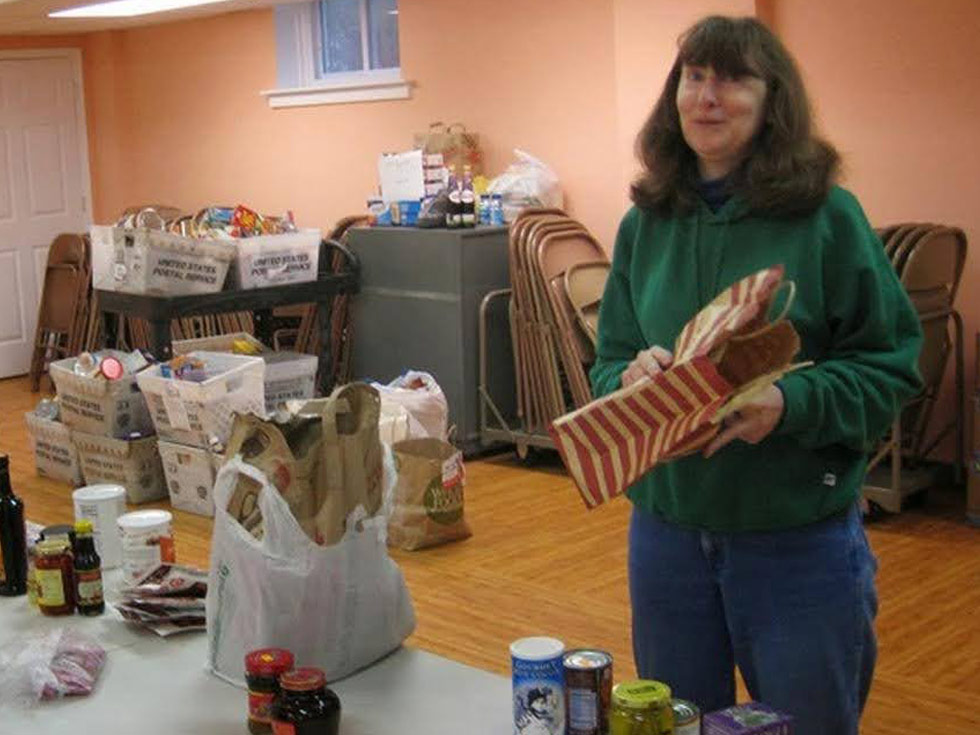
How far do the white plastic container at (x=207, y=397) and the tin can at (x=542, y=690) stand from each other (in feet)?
12.8

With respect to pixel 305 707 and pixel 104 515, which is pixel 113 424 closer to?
pixel 104 515

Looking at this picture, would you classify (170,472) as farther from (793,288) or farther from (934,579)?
(793,288)

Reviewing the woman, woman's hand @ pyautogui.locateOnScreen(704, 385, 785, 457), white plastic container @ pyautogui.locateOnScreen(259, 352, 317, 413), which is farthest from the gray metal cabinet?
woman's hand @ pyautogui.locateOnScreen(704, 385, 785, 457)

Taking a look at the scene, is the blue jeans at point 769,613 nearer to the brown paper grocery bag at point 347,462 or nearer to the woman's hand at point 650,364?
the woman's hand at point 650,364

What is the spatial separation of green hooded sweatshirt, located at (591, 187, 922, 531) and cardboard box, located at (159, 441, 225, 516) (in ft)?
12.7

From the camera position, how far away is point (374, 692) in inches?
95.7

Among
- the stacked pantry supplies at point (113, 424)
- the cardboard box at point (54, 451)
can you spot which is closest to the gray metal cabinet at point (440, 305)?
the stacked pantry supplies at point (113, 424)

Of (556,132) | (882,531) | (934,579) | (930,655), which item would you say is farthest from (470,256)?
(930,655)

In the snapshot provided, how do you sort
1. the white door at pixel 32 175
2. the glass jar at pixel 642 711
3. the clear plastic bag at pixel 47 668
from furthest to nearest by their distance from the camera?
the white door at pixel 32 175, the clear plastic bag at pixel 47 668, the glass jar at pixel 642 711

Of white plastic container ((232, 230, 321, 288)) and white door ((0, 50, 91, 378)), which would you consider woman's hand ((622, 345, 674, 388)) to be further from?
white door ((0, 50, 91, 378))

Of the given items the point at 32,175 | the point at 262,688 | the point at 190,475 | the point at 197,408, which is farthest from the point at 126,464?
the point at 32,175

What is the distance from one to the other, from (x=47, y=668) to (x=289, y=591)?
0.41m

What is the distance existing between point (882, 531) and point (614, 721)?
12.9 feet

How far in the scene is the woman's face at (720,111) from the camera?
7.36 ft
